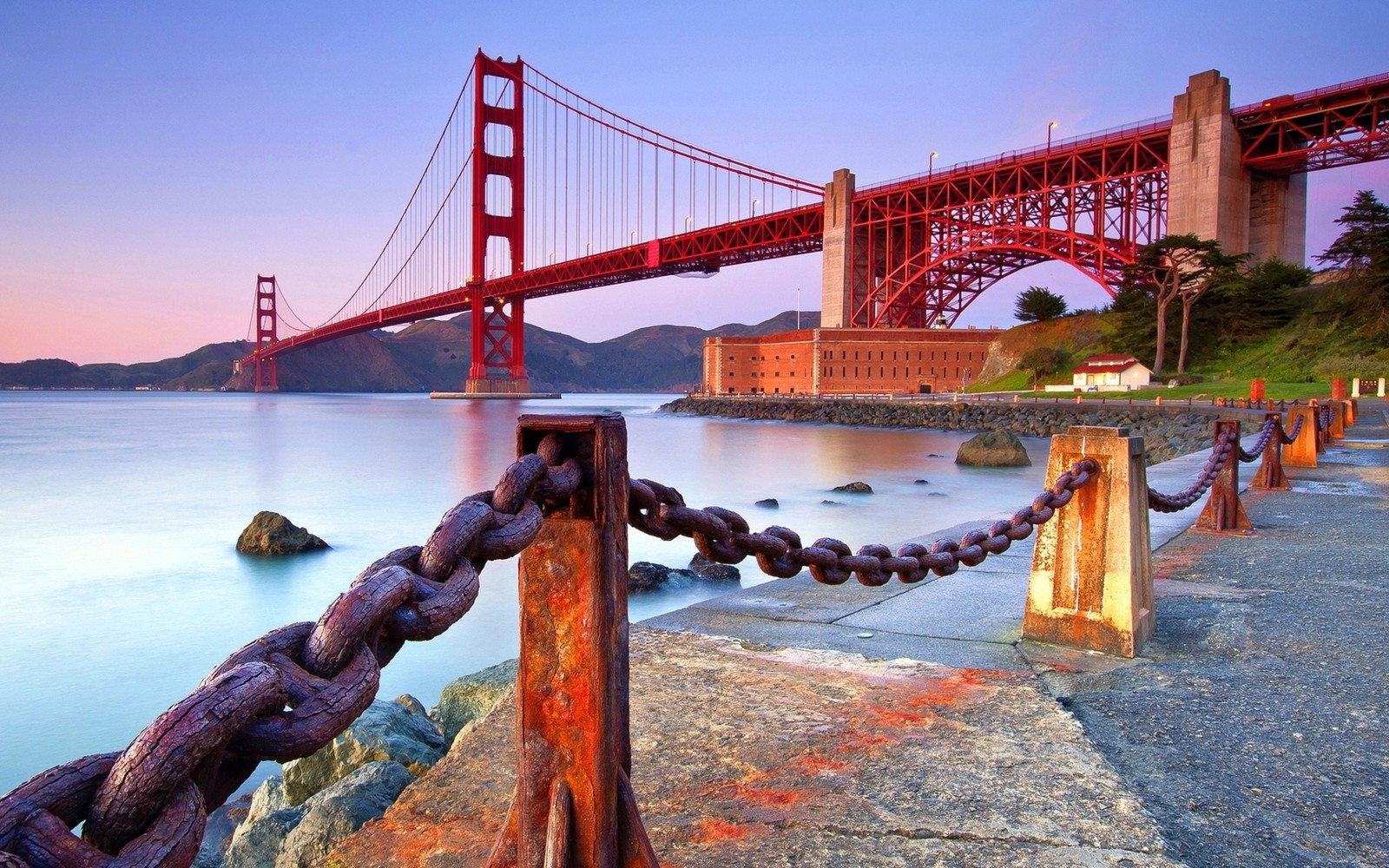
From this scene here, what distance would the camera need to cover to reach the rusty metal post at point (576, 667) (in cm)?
130

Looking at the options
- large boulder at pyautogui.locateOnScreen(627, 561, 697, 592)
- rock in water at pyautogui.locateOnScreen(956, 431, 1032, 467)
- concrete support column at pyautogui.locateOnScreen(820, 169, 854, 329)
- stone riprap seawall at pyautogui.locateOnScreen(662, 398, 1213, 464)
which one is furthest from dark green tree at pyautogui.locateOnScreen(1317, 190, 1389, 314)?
large boulder at pyautogui.locateOnScreen(627, 561, 697, 592)

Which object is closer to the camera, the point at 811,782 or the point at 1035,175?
the point at 811,782

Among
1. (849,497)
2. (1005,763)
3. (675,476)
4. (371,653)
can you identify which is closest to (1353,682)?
(1005,763)

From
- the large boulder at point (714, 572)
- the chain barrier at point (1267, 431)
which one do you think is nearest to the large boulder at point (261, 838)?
the large boulder at point (714, 572)

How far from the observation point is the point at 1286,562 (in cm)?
484

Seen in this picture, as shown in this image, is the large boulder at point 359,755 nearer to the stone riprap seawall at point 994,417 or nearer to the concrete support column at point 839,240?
the stone riprap seawall at point 994,417

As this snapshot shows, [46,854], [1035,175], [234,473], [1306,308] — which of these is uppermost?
[1035,175]

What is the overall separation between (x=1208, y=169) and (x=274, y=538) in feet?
135

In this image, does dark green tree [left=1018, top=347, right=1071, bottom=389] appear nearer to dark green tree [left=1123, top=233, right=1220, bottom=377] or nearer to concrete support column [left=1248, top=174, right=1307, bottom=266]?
dark green tree [left=1123, top=233, right=1220, bottom=377]

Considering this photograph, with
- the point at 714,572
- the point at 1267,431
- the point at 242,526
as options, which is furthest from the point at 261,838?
the point at 242,526

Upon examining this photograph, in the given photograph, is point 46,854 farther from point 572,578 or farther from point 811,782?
point 811,782

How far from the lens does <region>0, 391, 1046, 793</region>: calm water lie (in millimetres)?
6508

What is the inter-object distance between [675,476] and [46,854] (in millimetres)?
21580

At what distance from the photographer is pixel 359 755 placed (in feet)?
11.8
